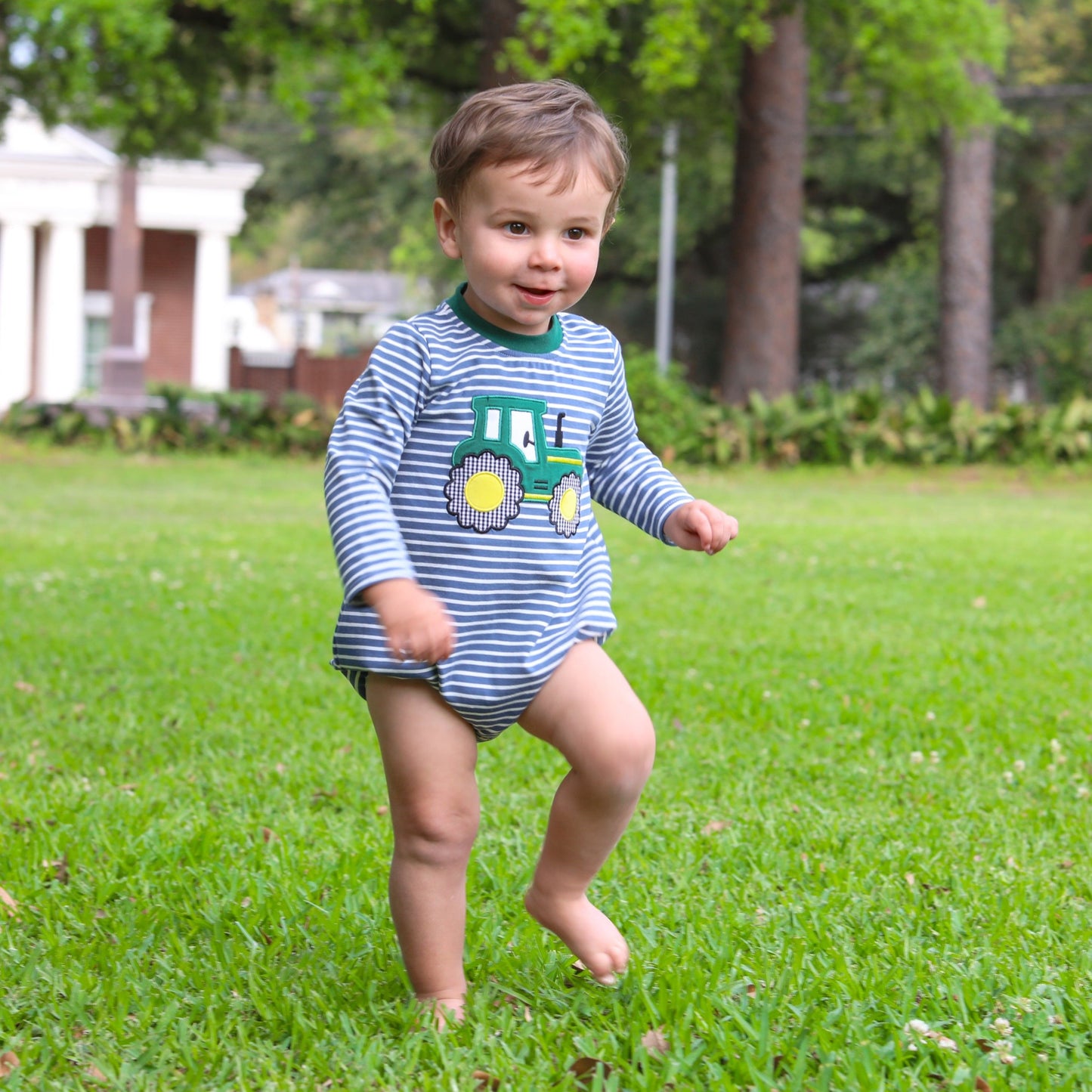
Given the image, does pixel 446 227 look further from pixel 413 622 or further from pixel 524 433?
pixel 413 622

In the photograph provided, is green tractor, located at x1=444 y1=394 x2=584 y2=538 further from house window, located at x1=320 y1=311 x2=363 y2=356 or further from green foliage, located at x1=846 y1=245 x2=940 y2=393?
house window, located at x1=320 y1=311 x2=363 y2=356

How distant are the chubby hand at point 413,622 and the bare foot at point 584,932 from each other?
26.0 inches

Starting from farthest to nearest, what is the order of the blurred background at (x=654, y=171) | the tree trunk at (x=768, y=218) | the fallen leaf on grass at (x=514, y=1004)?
1. the tree trunk at (x=768, y=218)
2. the blurred background at (x=654, y=171)
3. the fallen leaf on grass at (x=514, y=1004)

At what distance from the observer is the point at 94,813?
12.6 feet

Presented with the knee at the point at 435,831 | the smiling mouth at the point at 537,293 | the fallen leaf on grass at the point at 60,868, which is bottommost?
the fallen leaf on grass at the point at 60,868

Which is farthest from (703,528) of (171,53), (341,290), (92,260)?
(341,290)

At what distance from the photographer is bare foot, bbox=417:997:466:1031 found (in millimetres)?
2572

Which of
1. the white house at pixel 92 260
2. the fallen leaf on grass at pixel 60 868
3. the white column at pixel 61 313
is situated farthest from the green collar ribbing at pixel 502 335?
the white column at pixel 61 313

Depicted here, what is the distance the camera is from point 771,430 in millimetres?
17406

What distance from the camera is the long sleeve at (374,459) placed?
228 centimetres

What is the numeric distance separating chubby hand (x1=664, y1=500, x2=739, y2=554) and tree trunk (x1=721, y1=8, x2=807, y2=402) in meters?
16.2

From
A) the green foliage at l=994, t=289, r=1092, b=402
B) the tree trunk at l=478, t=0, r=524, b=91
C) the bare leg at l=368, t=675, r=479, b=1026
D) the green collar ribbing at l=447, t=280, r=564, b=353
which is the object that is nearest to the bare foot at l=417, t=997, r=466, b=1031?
the bare leg at l=368, t=675, r=479, b=1026

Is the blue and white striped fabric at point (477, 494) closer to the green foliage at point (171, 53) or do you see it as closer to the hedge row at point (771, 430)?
the green foliage at point (171, 53)

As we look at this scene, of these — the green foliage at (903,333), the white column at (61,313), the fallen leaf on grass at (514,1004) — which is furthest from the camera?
the green foliage at (903,333)
